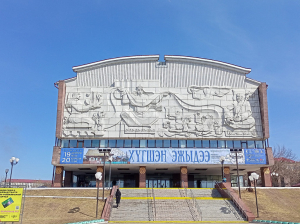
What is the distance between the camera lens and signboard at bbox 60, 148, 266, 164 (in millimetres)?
39938

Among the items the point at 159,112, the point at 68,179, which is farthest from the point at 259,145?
the point at 68,179

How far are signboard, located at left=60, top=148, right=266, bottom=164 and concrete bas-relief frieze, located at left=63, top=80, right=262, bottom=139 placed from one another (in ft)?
6.66

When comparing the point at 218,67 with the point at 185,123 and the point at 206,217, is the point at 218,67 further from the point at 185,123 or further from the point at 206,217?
the point at 206,217

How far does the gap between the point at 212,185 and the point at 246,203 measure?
21293 mm

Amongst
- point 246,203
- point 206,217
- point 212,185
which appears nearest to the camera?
point 206,217

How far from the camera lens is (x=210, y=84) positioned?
43531 mm

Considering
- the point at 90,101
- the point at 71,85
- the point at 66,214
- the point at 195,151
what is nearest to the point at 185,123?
the point at 195,151

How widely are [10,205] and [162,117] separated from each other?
25739 mm

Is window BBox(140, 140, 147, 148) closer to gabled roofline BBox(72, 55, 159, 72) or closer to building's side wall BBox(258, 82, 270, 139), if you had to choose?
gabled roofline BBox(72, 55, 159, 72)

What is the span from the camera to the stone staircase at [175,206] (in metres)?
25.2

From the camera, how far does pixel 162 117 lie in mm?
41781

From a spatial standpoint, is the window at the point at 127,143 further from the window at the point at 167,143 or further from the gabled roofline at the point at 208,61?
the gabled roofline at the point at 208,61

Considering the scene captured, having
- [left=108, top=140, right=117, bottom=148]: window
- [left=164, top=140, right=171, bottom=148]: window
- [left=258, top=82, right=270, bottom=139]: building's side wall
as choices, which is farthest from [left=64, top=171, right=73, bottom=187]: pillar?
[left=258, top=82, right=270, bottom=139]: building's side wall

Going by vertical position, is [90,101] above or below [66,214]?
above
